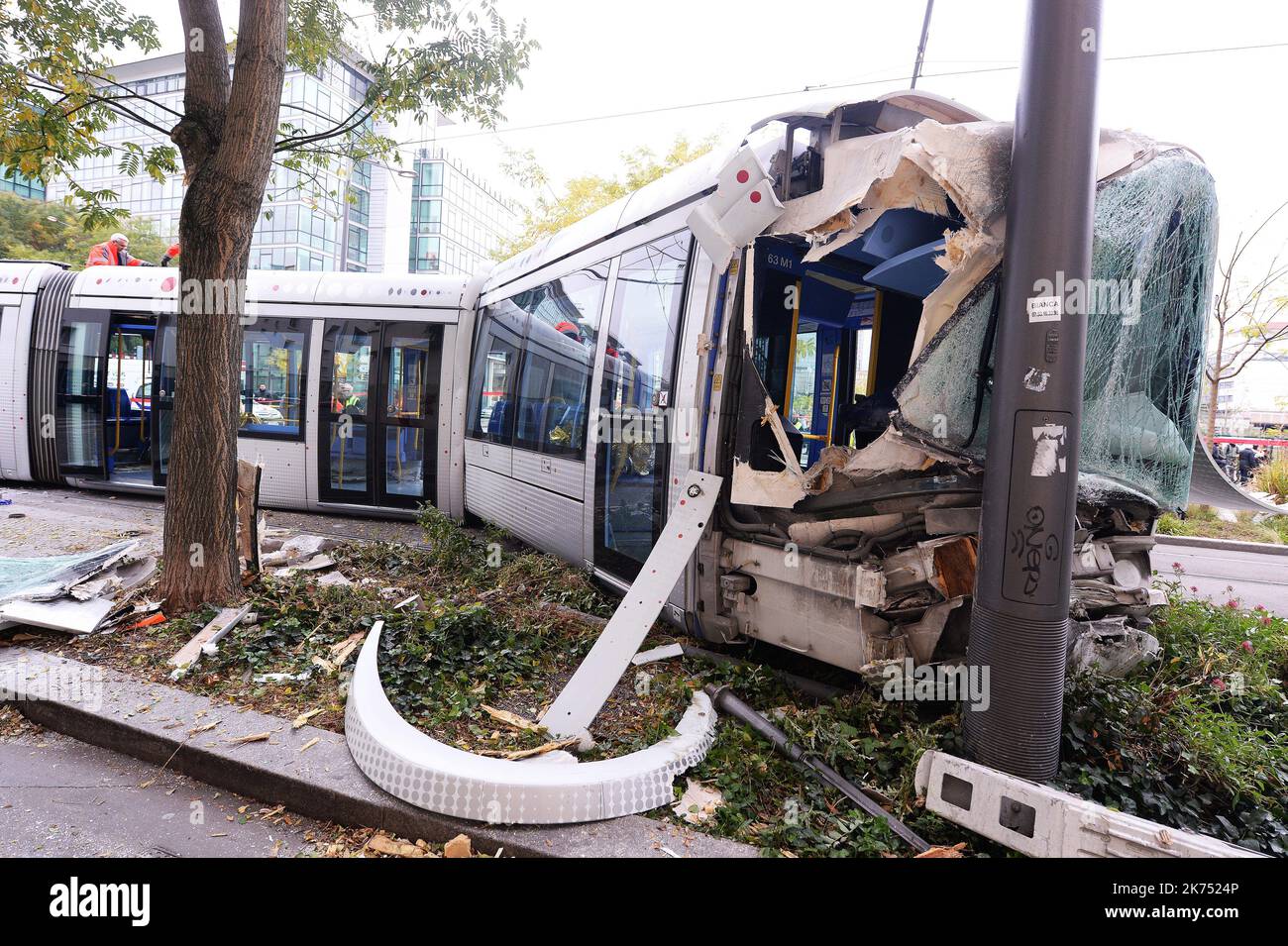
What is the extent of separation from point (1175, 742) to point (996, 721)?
3.45ft

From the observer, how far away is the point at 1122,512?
395cm

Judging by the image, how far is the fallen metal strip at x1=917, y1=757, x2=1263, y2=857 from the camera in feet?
7.46

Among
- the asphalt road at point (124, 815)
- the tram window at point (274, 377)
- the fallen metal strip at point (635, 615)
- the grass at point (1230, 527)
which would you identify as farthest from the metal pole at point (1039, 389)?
the grass at point (1230, 527)

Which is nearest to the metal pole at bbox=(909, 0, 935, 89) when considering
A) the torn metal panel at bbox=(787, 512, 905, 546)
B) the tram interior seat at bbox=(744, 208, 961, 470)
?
the tram interior seat at bbox=(744, 208, 961, 470)

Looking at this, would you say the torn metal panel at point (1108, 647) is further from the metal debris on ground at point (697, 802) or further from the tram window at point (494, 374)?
the tram window at point (494, 374)

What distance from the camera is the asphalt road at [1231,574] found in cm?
715

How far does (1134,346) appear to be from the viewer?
11.9ft

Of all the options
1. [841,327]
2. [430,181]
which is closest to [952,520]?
[841,327]

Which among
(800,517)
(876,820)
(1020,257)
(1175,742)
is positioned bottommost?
(876,820)

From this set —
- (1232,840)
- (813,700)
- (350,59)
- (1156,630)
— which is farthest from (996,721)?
(350,59)

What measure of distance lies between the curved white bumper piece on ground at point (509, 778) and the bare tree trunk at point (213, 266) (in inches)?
98.1

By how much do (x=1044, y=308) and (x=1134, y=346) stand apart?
1.22 m

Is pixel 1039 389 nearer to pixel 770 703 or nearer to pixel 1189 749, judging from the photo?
pixel 1189 749

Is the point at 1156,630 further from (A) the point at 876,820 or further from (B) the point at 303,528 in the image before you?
(B) the point at 303,528
